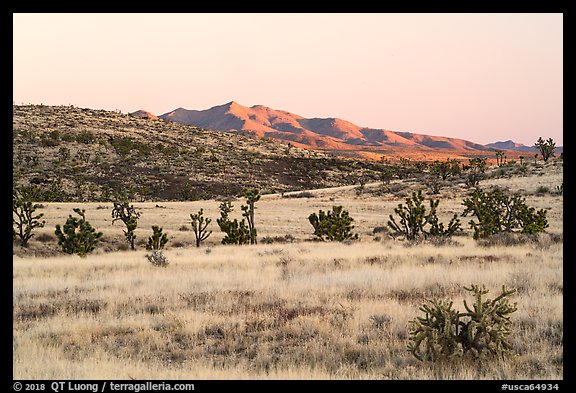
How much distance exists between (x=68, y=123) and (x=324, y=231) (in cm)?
8132

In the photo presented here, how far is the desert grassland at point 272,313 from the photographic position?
21.5 feet

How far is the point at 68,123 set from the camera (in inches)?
3698

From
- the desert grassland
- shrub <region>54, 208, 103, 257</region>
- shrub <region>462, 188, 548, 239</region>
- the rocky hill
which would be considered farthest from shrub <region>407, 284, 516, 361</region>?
the rocky hill

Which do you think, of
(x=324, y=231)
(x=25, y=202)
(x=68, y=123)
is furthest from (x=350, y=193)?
(x=68, y=123)

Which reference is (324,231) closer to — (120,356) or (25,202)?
(25,202)

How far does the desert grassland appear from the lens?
6562mm

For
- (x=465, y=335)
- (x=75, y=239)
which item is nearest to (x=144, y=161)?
(x=75, y=239)

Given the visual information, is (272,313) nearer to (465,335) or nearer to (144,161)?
(465,335)

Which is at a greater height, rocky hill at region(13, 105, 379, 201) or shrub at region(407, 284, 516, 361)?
rocky hill at region(13, 105, 379, 201)

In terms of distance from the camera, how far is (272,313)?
9.43 meters

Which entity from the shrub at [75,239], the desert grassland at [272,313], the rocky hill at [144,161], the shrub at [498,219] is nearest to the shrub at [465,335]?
the desert grassland at [272,313]

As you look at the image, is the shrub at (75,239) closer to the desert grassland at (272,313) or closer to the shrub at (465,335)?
the desert grassland at (272,313)

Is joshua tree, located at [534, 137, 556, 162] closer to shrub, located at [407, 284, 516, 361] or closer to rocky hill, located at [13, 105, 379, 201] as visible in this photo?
rocky hill, located at [13, 105, 379, 201]
